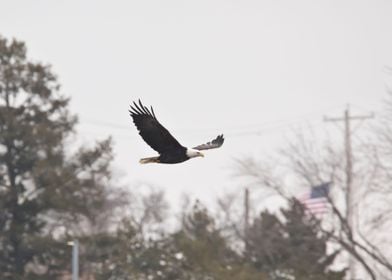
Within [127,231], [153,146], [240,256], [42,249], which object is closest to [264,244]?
[240,256]

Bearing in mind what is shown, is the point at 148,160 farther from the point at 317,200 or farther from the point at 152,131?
the point at 317,200

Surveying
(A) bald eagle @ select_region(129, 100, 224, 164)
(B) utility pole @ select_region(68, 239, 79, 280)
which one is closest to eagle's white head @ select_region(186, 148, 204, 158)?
(A) bald eagle @ select_region(129, 100, 224, 164)

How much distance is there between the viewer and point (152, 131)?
2389cm

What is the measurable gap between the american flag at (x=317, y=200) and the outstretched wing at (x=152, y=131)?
21.2 m

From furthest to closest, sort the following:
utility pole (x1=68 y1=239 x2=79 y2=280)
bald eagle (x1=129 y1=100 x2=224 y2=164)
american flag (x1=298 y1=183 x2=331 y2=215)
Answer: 1. utility pole (x1=68 y1=239 x2=79 y2=280)
2. american flag (x1=298 y1=183 x2=331 y2=215)
3. bald eagle (x1=129 y1=100 x2=224 y2=164)

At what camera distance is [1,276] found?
5609cm

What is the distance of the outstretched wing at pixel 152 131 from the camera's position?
77.9ft

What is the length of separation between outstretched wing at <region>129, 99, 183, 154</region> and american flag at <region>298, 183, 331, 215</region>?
2119 centimetres

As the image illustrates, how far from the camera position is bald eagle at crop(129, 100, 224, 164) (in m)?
23.5

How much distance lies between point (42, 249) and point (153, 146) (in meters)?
32.7

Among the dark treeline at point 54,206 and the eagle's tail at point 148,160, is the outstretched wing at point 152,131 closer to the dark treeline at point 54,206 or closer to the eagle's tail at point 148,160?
the eagle's tail at point 148,160

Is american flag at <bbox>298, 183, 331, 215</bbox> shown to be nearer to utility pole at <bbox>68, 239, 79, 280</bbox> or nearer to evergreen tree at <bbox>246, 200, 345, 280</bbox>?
evergreen tree at <bbox>246, 200, 345, 280</bbox>

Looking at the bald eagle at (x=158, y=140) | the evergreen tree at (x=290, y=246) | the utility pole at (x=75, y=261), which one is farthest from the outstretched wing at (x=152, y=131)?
the utility pole at (x=75, y=261)

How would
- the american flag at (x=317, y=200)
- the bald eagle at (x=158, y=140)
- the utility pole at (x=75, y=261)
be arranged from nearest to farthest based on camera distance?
1. the bald eagle at (x=158, y=140)
2. the american flag at (x=317, y=200)
3. the utility pole at (x=75, y=261)
